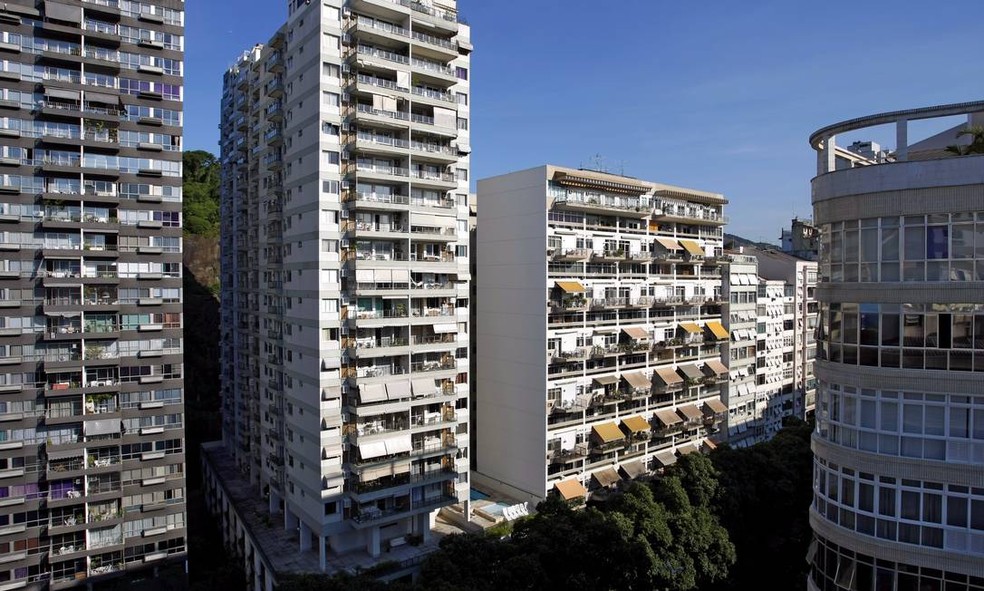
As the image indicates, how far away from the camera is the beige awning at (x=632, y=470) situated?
48.1 m

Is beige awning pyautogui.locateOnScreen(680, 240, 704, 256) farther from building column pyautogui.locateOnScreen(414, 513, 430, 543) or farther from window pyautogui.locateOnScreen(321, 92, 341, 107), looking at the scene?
window pyautogui.locateOnScreen(321, 92, 341, 107)

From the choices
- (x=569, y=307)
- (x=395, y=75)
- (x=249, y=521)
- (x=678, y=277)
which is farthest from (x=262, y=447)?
(x=678, y=277)

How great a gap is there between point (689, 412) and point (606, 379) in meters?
10.8

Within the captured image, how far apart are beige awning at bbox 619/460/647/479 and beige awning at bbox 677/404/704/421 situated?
6.82m

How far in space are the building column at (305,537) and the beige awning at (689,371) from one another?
3250 centimetres

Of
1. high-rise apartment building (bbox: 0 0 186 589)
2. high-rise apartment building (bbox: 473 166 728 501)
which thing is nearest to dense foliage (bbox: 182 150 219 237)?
high-rise apartment building (bbox: 0 0 186 589)

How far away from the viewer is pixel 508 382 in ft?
153

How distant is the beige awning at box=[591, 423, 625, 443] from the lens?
1810 inches

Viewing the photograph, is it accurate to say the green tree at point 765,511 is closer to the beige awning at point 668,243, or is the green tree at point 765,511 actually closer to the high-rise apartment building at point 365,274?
the high-rise apartment building at point 365,274

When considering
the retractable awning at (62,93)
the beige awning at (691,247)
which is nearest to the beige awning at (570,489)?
the beige awning at (691,247)

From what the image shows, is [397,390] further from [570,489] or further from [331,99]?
[331,99]

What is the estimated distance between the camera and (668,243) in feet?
172

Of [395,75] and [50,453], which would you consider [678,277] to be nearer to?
[395,75]

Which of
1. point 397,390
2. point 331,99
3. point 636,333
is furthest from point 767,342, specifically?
point 331,99
